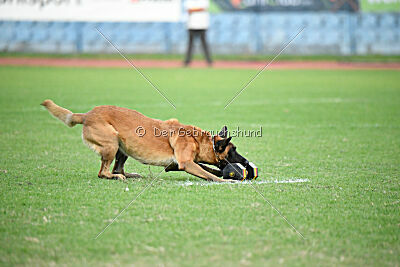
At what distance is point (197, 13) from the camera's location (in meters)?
25.7

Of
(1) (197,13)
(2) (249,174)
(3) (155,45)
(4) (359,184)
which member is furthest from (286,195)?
(3) (155,45)

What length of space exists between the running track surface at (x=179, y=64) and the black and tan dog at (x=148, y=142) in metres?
20.3

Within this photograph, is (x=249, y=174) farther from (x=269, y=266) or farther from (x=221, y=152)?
(x=269, y=266)

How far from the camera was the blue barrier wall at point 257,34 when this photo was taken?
3152 centimetres

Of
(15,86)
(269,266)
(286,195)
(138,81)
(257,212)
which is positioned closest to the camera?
(269,266)

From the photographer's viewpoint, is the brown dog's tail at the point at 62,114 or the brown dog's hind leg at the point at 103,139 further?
the brown dog's tail at the point at 62,114

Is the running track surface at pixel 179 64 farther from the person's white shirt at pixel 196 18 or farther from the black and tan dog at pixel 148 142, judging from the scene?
the black and tan dog at pixel 148 142

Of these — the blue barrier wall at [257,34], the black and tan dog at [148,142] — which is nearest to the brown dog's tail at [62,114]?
the black and tan dog at [148,142]

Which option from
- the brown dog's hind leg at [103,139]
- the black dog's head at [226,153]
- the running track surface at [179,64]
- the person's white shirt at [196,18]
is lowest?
the running track surface at [179,64]

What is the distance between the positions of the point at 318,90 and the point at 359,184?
37.3ft

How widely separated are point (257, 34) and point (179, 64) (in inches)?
248

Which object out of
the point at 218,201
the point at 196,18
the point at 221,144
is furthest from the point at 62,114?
the point at 196,18

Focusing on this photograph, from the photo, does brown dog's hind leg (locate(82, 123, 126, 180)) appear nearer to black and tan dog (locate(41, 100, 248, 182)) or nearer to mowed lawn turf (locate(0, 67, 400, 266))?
black and tan dog (locate(41, 100, 248, 182))

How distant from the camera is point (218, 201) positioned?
17.4 ft
